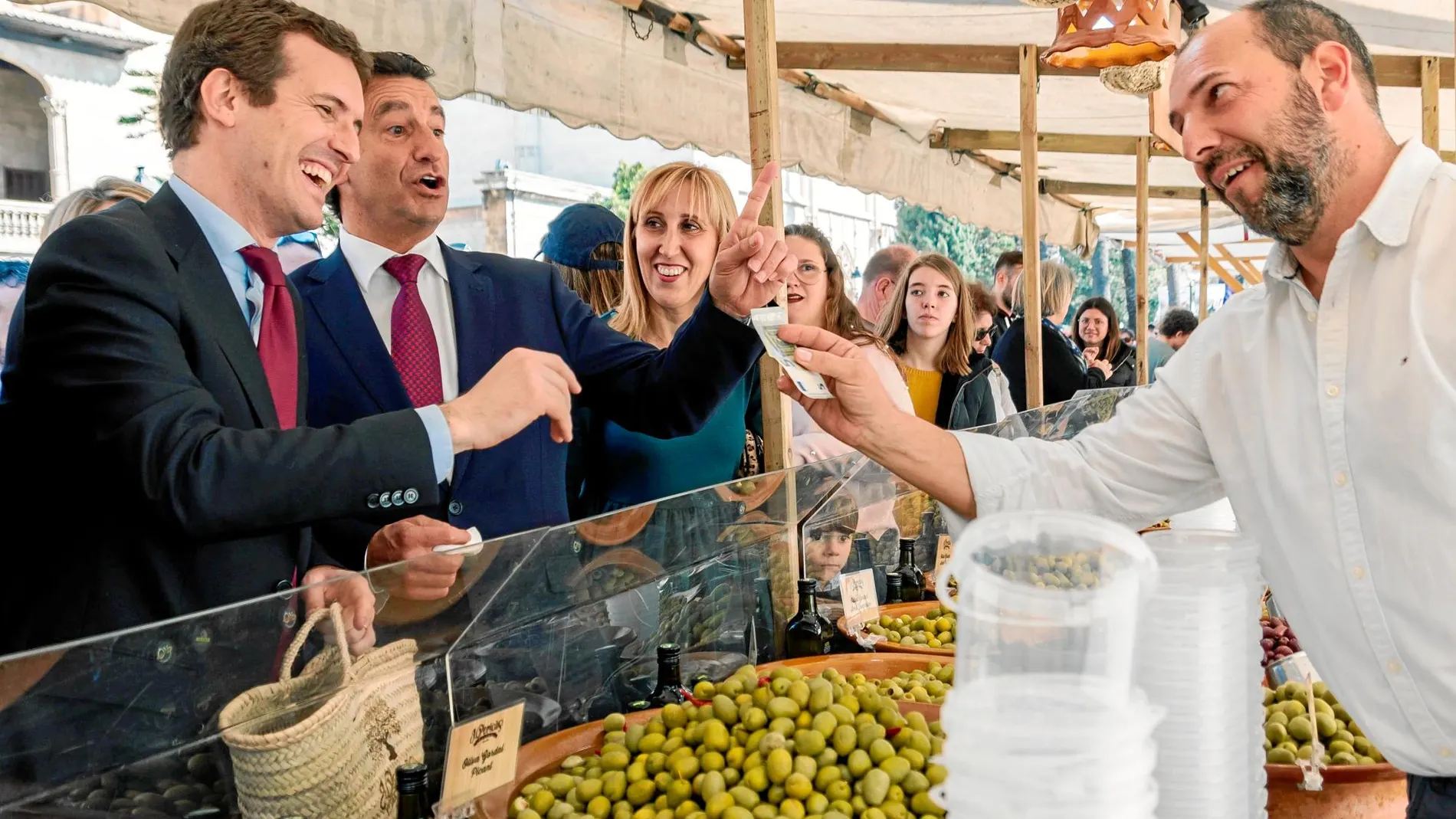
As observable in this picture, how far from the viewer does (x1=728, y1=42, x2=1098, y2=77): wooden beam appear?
4.58 metres

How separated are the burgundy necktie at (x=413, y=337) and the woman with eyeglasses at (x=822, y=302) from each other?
1.45 meters

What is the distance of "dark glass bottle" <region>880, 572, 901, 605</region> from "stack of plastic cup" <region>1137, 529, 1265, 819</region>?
1.46m

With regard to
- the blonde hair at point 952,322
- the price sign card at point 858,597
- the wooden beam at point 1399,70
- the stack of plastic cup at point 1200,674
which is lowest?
the price sign card at point 858,597

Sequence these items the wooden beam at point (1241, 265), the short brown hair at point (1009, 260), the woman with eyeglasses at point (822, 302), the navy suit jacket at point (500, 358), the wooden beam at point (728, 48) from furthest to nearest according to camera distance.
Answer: the wooden beam at point (1241, 265) < the short brown hair at point (1009, 260) < the wooden beam at point (728, 48) < the woman with eyeglasses at point (822, 302) < the navy suit jacket at point (500, 358)

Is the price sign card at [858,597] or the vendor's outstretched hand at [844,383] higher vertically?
the vendor's outstretched hand at [844,383]

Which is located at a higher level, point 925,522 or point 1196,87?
point 1196,87

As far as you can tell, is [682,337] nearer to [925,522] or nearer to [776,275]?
[776,275]

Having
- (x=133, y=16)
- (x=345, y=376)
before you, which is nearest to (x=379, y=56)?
(x=133, y=16)

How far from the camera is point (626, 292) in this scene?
2.99m

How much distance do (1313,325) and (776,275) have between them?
0.91 metres

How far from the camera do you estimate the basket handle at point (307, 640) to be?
112 cm

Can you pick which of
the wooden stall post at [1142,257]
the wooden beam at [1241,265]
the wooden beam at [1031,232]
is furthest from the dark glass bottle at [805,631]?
the wooden beam at [1241,265]

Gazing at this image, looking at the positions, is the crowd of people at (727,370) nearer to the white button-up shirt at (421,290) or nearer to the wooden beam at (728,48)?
the white button-up shirt at (421,290)

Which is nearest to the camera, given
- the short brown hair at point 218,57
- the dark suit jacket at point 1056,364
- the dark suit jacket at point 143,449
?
the dark suit jacket at point 143,449
